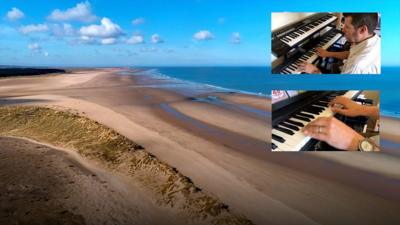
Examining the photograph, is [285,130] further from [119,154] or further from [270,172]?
[119,154]

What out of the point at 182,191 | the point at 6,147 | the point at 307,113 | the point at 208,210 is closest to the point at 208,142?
the point at 182,191

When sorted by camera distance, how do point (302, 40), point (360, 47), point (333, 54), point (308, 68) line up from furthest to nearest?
point (302, 40) < point (308, 68) < point (333, 54) < point (360, 47)

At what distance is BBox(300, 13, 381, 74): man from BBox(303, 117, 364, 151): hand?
1298mm

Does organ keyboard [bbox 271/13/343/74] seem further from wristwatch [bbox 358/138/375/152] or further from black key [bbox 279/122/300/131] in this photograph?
wristwatch [bbox 358/138/375/152]

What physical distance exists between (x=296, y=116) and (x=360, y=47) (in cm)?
227

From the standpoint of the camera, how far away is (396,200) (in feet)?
32.8

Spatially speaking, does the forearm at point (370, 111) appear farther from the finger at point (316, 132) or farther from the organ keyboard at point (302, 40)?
the organ keyboard at point (302, 40)

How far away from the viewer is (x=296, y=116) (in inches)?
274

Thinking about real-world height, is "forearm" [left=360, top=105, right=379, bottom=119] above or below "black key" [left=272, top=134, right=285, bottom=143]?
above

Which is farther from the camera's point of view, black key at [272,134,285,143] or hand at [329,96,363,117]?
black key at [272,134,285,143]

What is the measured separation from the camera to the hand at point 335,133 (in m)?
6.13

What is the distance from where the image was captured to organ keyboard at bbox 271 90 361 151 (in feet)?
21.5

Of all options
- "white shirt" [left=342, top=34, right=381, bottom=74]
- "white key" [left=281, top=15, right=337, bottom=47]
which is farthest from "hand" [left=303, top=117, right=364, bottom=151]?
"white key" [left=281, top=15, right=337, bottom=47]

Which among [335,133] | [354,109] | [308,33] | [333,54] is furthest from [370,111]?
[308,33]
